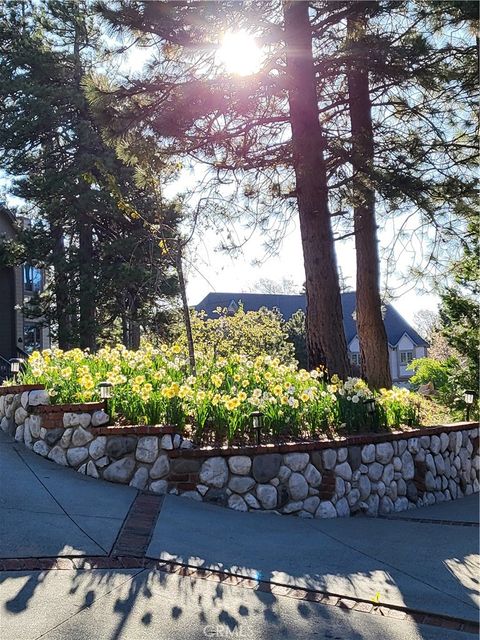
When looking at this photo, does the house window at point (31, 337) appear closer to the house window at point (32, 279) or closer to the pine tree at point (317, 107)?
the house window at point (32, 279)

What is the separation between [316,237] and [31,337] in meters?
20.3

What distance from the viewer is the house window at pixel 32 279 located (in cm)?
2663

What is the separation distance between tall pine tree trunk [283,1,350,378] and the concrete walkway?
358 cm

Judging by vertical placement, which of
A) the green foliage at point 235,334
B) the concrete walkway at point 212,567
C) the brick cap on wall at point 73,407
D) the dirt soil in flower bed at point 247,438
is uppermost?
the green foliage at point 235,334

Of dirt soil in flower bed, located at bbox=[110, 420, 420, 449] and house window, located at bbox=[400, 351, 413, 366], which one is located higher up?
house window, located at bbox=[400, 351, 413, 366]

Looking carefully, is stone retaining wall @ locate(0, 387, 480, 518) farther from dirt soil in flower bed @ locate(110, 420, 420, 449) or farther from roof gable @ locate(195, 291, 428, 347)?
roof gable @ locate(195, 291, 428, 347)

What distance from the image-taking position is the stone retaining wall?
588 centimetres

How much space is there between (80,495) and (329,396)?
304 centimetres

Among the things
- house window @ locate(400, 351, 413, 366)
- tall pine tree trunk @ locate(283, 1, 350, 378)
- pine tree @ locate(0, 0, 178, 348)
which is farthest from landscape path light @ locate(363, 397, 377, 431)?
house window @ locate(400, 351, 413, 366)

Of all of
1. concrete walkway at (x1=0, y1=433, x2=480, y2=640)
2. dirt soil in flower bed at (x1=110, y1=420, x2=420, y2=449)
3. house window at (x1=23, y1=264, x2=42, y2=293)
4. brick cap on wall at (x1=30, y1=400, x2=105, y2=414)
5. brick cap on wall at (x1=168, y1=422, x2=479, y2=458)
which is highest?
house window at (x1=23, y1=264, x2=42, y2=293)

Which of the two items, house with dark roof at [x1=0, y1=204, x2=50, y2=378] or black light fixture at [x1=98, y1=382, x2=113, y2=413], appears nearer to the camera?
Answer: black light fixture at [x1=98, y1=382, x2=113, y2=413]

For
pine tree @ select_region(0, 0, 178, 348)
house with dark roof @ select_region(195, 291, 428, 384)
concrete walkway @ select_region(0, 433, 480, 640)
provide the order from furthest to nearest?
1. house with dark roof @ select_region(195, 291, 428, 384)
2. pine tree @ select_region(0, 0, 178, 348)
3. concrete walkway @ select_region(0, 433, 480, 640)

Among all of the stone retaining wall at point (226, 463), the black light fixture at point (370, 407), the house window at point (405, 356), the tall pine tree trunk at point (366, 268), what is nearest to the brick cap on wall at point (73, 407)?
the stone retaining wall at point (226, 463)

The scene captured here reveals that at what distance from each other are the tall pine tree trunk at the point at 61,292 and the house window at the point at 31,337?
22.1 ft
